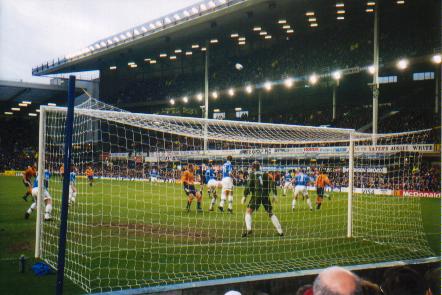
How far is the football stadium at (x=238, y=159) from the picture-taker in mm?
6203

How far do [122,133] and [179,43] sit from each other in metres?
12.2

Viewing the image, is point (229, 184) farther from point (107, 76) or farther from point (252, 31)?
point (107, 76)

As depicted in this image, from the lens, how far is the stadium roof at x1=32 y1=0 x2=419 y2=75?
28.5m

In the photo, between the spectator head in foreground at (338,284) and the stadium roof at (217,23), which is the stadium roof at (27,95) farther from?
the spectator head in foreground at (338,284)

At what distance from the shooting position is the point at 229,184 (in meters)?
14.3

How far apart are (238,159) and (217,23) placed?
38.5 ft

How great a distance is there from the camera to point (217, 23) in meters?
32.9

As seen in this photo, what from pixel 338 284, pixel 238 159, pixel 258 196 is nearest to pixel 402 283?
pixel 338 284

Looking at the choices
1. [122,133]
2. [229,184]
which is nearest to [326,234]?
[229,184]

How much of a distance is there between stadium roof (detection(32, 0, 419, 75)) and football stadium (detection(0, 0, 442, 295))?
21 cm

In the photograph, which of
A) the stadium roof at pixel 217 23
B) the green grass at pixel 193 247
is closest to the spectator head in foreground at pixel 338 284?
the green grass at pixel 193 247

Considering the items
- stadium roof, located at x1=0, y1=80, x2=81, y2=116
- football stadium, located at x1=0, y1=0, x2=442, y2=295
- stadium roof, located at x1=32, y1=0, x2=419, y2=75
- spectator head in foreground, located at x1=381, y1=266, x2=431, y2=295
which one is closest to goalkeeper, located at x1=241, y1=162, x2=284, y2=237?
football stadium, located at x1=0, y1=0, x2=442, y2=295

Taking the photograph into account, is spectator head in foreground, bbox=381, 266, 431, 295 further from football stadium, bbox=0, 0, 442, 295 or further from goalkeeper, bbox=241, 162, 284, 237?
goalkeeper, bbox=241, 162, 284, 237

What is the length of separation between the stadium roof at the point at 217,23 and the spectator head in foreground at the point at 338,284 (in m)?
27.8
